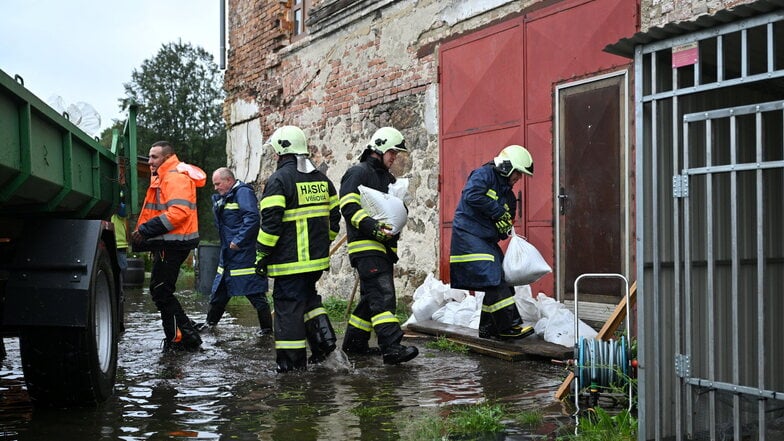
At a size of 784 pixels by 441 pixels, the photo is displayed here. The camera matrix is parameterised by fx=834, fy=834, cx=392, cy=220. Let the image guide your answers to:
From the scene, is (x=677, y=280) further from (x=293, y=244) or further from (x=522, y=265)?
(x=522, y=265)

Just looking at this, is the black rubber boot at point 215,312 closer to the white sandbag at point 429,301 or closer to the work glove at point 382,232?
the white sandbag at point 429,301

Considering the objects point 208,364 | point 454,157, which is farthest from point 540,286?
point 208,364

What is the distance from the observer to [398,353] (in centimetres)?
632

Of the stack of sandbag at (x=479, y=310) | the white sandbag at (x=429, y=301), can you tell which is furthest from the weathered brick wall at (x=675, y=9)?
the white sandbag at (x=429, y=301)

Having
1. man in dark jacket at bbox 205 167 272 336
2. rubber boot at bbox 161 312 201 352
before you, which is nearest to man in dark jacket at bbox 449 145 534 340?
man in dark jacket at bbox 205 167 272 336

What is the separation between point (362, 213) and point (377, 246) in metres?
0.29

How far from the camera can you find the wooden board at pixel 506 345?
21.3ft

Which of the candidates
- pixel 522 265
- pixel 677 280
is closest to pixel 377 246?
pixel 522 265

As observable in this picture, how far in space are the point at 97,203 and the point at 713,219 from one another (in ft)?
12.8

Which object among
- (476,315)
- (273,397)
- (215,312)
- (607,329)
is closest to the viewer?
(607,329)

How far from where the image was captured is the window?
13.1 meters

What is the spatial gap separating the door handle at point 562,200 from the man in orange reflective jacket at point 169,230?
3375 millimetres

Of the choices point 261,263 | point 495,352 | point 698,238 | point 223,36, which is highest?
point 223,36

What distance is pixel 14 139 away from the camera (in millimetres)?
3844
